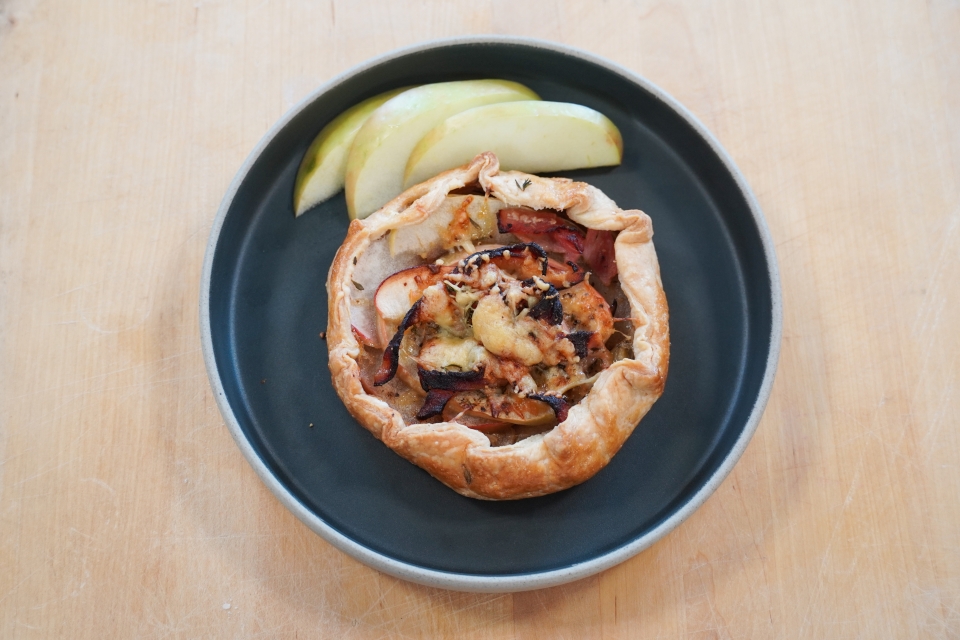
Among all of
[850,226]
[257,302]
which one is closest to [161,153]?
[257,302]

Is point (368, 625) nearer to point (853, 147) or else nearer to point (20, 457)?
point (20, 457)

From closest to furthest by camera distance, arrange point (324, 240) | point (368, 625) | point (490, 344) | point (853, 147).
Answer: point (490, 344) < point (368, 625) < point (324, 240) < point (853, 147)

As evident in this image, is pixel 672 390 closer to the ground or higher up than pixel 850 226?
closer to the ground

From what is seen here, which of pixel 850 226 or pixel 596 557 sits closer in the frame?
pixel 596 557

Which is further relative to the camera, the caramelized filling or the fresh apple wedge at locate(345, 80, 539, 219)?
the fresh apple wedge at locate(345, 80, 539, 219)

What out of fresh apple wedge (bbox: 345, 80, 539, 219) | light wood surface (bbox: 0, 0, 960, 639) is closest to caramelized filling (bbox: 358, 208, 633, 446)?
fresh apple wedge (bbox: 345, 80, 539, 219)

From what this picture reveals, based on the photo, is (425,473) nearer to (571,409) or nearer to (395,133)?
(571,409)

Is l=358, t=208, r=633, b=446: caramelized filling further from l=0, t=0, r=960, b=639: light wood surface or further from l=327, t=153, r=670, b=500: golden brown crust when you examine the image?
l=0, t=0, r=960, b=639: light wood surface

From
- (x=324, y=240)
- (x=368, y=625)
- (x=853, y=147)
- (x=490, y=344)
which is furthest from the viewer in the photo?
(x=853, y=147)
